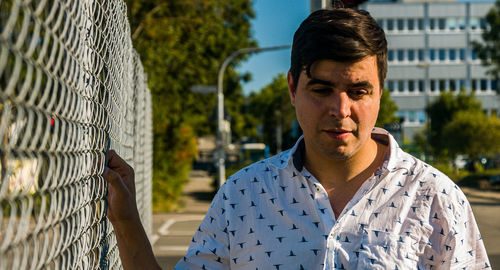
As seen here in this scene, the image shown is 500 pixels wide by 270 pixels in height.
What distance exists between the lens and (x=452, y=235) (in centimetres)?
200

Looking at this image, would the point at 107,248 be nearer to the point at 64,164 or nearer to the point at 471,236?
the point at 64,164

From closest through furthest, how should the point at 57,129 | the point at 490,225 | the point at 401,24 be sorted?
1. the point at 57,129
2. the point at 490,225
3. the point at 401,24

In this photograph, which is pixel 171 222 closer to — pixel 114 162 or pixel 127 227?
pixel 114 162

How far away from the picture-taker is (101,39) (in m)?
2.54

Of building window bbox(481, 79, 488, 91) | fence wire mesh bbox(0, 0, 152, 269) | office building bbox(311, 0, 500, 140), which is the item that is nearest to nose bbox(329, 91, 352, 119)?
fence wire mesh bbox(0, 0, 152, 269)

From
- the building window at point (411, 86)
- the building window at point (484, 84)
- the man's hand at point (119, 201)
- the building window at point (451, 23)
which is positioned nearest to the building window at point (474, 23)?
the building window at point (451, 23)

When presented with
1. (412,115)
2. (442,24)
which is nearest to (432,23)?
(442,24)

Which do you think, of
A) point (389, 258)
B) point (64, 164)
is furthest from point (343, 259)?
point (64, 164)

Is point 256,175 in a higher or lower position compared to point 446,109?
higher

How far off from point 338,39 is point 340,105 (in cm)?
A: 20

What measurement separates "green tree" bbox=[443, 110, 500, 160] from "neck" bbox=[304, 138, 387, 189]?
42828 mm

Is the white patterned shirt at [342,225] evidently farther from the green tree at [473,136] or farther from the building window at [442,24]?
the building window at [442,24]

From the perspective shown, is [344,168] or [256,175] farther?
[256,175]

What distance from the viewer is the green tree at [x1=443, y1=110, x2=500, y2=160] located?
4266 centimetres
